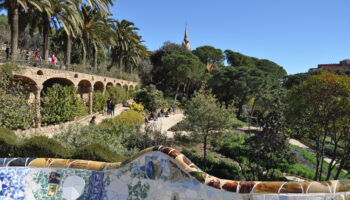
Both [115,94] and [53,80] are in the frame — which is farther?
[115,94]

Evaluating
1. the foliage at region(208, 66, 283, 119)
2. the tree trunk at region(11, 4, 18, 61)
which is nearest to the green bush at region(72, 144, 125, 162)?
the tree trunk at region(11, 4, 18, 61)

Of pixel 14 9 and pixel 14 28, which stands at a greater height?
pixel 14 9

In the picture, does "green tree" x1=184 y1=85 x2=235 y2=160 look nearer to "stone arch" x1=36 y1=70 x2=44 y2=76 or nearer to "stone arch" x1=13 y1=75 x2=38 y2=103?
"stone arch" x1=36 y1=70 x2=44 y2=76

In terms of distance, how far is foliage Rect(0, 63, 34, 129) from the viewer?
8.82 metres

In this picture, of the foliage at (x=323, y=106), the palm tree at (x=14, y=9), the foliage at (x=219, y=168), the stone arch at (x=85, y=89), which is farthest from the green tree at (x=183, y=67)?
the foliage at (x=323, y=106)

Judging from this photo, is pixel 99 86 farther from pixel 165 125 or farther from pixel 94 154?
pixel 94 154

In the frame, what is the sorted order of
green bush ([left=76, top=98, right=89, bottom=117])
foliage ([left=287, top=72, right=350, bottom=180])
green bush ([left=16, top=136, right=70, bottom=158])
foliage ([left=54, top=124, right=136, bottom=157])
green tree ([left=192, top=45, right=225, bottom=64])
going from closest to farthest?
1. green bush ([left=16, top=136, right=70, bottom=158])
2. foliage ([left=287, top=72, right=350, bottom=180])
3. foliage ([left=54, top=124, right=136, bottom=157])
4. green bush ([left=76, top=98, right=89, bottom=117])
5. green tree ([left=192, top=45, right=225, bottom=64])

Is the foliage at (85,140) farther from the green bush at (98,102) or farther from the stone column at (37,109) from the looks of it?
the green bush at (98,102)

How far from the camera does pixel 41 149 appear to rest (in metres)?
5.12

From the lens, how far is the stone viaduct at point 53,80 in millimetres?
11284

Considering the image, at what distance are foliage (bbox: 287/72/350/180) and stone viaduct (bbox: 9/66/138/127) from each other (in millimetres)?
13128

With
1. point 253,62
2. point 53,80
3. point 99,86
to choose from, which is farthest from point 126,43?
point 253,62

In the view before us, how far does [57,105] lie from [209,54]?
38.5 m

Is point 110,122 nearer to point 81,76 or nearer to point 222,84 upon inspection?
point 81,76
